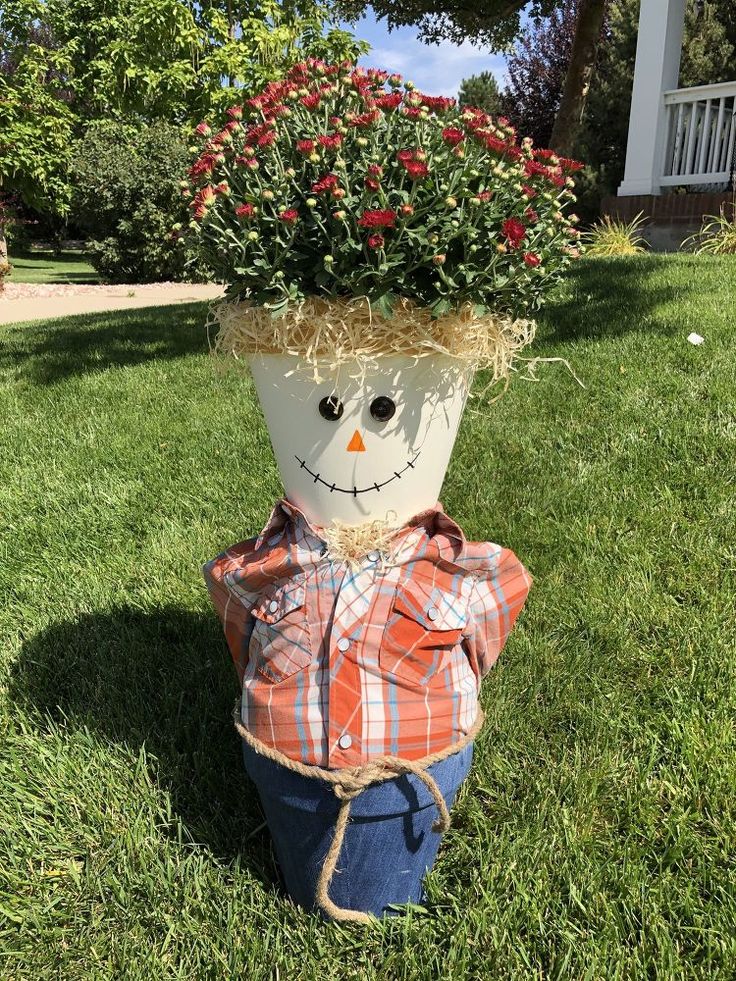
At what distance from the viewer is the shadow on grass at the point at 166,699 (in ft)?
6.55

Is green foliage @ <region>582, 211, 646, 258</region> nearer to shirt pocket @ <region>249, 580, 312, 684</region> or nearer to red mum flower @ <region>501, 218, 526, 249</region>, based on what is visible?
red mum flower @ <region>501, 218, 526, 249</region>

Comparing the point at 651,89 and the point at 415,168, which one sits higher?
the point at 651,89

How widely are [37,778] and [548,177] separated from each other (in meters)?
1.96

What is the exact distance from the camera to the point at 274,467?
12.6 feet

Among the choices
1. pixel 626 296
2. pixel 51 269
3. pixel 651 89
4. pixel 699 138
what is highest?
pixel 651 89

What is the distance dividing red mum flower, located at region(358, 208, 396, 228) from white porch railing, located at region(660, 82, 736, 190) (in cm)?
989

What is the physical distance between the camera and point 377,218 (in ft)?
4.05

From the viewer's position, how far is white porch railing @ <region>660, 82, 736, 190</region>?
31.0 feet

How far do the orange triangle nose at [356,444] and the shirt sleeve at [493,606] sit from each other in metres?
0.40

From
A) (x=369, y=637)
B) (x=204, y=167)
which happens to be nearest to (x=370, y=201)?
(x=204, y=167)

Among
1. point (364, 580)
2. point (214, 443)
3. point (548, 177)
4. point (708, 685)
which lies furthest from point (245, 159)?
point (214, 443)

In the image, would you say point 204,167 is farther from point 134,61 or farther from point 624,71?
point 624,71

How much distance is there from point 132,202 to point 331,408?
15.2 m

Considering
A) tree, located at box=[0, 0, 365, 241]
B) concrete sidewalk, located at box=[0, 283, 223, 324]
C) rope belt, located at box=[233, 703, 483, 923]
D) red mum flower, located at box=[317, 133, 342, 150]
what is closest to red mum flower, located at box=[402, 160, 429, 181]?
red mum flower, located at box=[317, 133, 342, 150]
